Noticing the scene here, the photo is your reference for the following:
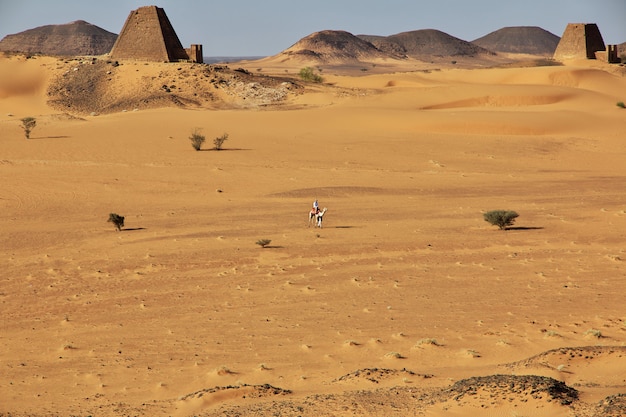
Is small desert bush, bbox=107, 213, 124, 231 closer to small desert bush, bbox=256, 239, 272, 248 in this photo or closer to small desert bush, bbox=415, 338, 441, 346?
small desert bush, bbox=256, 239, 272, 248

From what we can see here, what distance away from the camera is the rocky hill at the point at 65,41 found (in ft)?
593

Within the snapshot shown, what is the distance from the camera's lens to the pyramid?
79.6 meters

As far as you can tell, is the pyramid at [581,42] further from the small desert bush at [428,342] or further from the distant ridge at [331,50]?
the distant ridge at [331,50]

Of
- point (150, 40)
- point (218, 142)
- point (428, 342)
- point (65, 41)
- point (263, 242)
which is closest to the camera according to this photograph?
point (428, 342)

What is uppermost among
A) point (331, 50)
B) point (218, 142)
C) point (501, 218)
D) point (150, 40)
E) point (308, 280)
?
point (331, 50)

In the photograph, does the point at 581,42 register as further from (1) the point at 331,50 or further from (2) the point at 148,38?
(1) the point at 331,50

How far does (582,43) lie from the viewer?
79.9 meters

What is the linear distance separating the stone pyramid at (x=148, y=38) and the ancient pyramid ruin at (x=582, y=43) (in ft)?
132

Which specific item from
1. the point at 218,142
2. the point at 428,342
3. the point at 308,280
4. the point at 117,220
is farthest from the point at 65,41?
the point at 428,342

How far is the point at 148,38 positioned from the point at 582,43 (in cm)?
4302

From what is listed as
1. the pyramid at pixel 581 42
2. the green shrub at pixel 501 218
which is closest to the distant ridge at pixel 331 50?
the pyramid at pixel 581 42

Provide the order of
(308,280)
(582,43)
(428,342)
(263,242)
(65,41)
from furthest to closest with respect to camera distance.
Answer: (65,41) < (582,43) < (263,242) < (308,280) < (428,342)

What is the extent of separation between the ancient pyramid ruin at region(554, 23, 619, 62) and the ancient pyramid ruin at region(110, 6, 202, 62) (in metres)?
38.8

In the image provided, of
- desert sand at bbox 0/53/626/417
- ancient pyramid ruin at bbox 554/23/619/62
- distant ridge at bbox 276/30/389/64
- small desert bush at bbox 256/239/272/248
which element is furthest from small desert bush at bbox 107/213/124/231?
distant ridge at bbox 276/30/389/64
